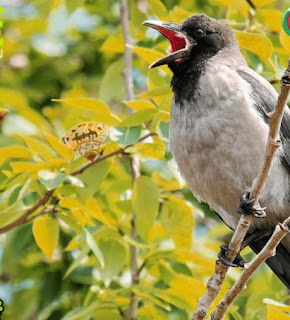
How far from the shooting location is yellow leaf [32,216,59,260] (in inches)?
216

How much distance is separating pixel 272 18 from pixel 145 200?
1.85 metres

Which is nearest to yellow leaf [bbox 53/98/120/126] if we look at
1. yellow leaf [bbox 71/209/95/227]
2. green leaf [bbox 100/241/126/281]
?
yellow leaf [bbox 71/209/95/227]

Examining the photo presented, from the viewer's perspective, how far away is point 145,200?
5.90 meters

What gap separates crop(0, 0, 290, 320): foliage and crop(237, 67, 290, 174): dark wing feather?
18 cm

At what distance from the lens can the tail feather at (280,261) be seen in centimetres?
604

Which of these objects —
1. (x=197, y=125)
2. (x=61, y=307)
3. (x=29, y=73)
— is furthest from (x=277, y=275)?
(x=29, y=73)

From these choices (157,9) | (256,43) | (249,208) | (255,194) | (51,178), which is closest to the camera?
(255,194)

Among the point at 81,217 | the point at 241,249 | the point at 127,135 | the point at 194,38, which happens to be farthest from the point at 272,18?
the point at 81,217

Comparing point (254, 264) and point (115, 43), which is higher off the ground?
point (254, 264)

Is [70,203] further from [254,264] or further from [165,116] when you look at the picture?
[254,264]

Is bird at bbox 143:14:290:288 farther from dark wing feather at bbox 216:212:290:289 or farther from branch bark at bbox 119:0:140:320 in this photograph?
branch bark at bbox 119:0:140:320

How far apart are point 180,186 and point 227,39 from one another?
42.3 inches

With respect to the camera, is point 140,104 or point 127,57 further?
point 127,57

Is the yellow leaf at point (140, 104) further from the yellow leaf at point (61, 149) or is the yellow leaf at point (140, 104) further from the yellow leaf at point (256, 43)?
the yellow leaf at point (256, 43)
